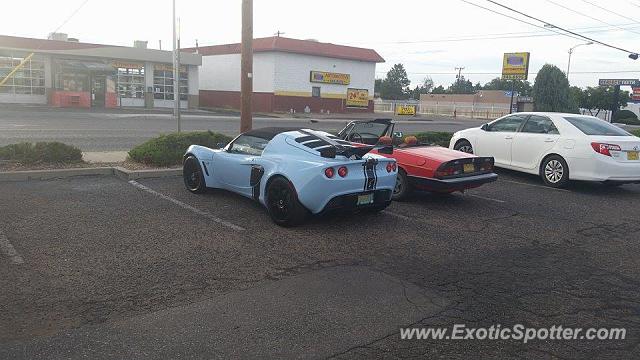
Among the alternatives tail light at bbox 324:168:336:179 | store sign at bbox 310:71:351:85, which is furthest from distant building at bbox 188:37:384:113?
tail light at bbox 324:168:336:179

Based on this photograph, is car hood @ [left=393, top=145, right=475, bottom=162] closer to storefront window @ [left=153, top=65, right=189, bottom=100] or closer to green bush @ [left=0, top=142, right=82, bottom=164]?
green bush @ [left=0, top=142, right=82, bottom=164]

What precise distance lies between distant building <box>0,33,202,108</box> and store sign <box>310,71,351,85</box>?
9.98 m

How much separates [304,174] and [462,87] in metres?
137

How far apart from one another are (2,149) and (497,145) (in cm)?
998

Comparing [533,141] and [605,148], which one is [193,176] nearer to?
[533,141]

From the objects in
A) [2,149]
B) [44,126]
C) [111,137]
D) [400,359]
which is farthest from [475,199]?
[44,126]

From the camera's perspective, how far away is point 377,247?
6301 mm

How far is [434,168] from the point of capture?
8219 millimetres

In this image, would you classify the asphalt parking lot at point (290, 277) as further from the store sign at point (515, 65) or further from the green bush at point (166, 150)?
the store sign at point (515, 65)

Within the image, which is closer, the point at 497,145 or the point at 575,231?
the point at 575,231

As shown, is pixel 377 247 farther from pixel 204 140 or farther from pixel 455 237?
pixel 204 140

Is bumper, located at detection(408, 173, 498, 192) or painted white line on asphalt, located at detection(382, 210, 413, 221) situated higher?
bumper, located at detection(408, 173, 498, 192)

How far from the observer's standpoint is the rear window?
10.5m

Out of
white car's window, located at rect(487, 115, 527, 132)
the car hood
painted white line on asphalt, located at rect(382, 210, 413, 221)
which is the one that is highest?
white car's window, located at rect(487, 115, 527, 132)
